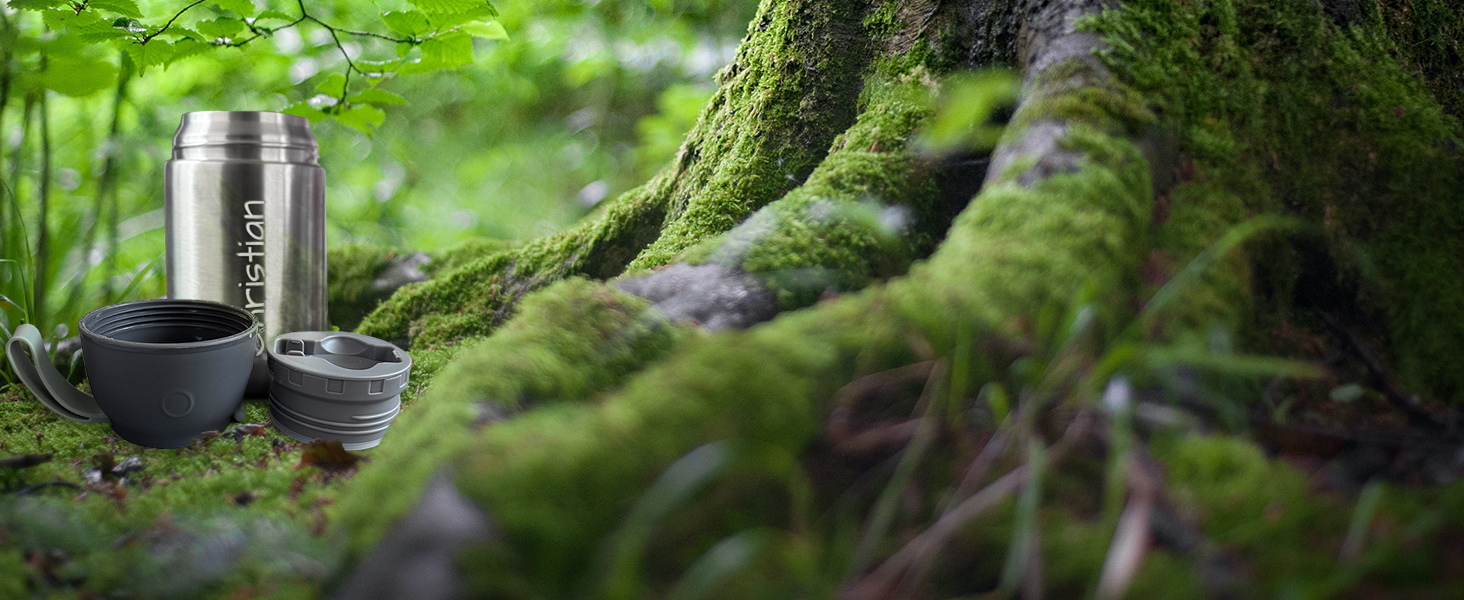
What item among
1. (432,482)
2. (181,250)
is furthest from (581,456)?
(181,250)

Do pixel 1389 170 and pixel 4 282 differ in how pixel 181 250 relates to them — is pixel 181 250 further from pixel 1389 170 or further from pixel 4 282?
pixel 1389 170

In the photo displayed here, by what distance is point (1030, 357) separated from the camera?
3.41 ft

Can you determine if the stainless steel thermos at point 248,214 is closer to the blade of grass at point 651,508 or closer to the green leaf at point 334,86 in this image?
the green leaf at point 334,86

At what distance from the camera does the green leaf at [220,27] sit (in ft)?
6.92

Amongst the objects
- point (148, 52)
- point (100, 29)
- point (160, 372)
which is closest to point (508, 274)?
point (160, 372)

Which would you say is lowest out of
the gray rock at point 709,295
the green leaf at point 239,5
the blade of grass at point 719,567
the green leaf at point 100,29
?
the blade of grass at point 719,567

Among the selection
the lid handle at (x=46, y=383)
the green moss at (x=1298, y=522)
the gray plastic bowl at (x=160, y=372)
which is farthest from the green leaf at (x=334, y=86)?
the green moss at (x=1298, y=522)

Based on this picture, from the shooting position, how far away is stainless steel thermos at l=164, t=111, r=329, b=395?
6.04 feet

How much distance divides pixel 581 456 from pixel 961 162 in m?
1.18

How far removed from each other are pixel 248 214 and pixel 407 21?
785 mm

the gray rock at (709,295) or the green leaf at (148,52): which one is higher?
the green leaf at (148,52)

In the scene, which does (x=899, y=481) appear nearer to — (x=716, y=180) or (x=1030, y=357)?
(x=1030, y=357)

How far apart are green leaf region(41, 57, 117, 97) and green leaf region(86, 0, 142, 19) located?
40 centimetres

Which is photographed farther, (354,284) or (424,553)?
(354,284)
